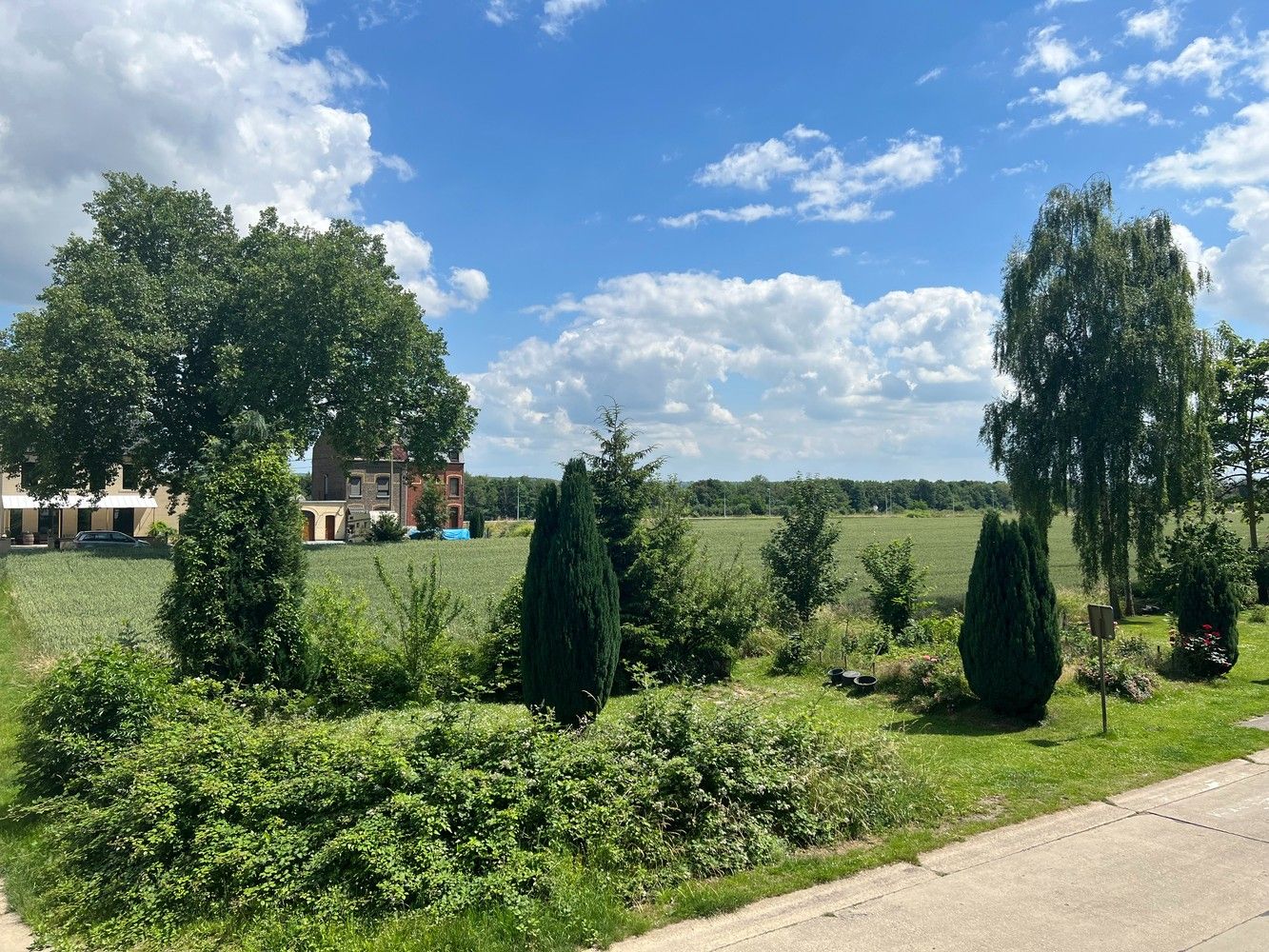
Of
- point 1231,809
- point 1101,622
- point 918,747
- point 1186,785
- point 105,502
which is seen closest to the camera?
point 1231,809

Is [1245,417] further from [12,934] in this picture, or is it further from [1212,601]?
[12,934]

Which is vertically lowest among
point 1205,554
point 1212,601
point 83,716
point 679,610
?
point 83,716

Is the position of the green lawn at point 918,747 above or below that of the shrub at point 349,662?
below

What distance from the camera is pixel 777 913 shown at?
4.71m

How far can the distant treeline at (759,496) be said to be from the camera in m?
106

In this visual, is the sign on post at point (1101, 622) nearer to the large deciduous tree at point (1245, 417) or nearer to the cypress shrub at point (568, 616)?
the cypress shrub at point (568, 616)

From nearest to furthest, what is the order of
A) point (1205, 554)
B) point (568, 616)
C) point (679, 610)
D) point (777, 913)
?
point (777, 913) → point (568, 616) → point (679, 610) → point (1205, 554)

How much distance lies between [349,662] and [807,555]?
387 inches

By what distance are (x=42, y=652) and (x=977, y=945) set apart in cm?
1477

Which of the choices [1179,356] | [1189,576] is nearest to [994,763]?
[1189,576]

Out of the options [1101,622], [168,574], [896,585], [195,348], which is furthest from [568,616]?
[195,348]

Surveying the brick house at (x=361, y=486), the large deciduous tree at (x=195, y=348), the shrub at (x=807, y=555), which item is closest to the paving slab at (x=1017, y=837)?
the shrub at (x=807, y=555)

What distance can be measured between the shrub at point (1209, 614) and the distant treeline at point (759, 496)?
8485 cm

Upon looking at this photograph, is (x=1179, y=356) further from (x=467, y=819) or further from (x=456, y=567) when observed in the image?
(x=456, y=567)
